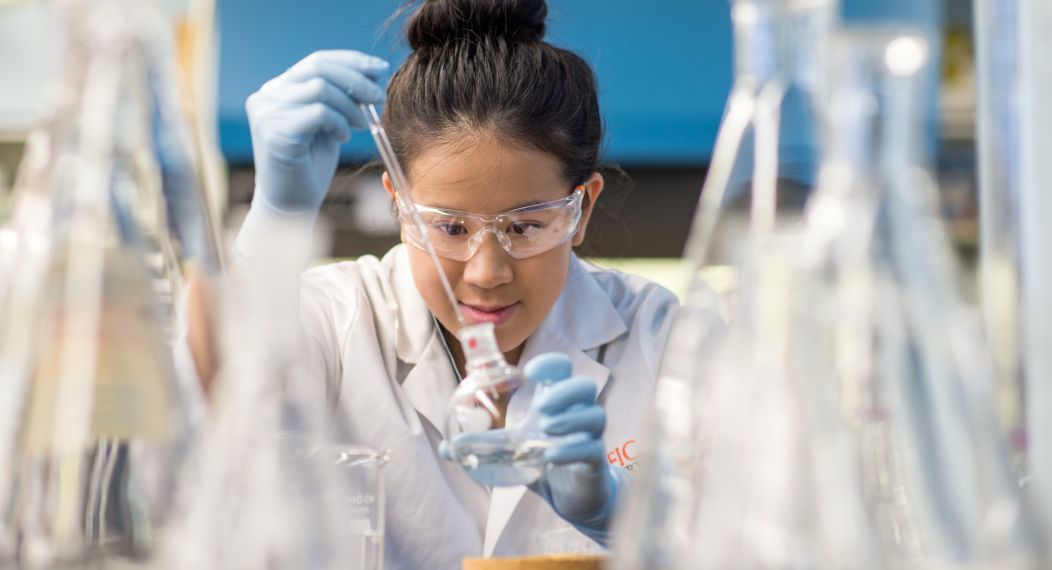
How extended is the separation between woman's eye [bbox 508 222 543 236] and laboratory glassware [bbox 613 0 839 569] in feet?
3.87

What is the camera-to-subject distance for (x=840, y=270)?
52cm

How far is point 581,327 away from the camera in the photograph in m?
2.22

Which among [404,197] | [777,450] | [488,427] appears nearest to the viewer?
[777,450]

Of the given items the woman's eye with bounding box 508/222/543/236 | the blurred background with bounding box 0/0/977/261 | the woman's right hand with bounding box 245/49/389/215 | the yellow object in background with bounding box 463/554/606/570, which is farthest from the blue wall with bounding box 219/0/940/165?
the yellow object in background with bounding box 463/554/606/570

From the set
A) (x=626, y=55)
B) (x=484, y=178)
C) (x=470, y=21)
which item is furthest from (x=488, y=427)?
(x=626, y=55)

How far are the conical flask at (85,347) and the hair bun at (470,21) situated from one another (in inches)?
58.7

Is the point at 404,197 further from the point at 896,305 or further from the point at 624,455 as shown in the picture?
the point at 896,305

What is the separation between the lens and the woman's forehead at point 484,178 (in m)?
1.76

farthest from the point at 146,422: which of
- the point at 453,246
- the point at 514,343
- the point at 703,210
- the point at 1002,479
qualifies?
the point at 514,343

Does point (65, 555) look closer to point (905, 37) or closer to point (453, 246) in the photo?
point (905, 37)

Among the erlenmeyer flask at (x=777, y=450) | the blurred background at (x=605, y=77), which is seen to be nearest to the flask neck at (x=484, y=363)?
the erlenmeyer flask at (x=777, y=450)

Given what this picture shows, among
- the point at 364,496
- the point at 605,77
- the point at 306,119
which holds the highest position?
the point at 605,77

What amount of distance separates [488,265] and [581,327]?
1.70 ft

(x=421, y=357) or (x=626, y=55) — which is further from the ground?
(x=626, y=55)
